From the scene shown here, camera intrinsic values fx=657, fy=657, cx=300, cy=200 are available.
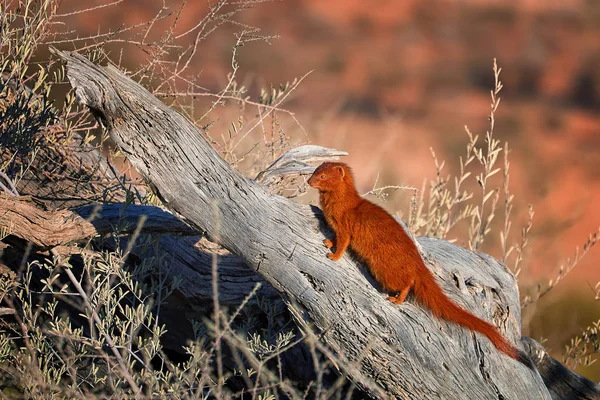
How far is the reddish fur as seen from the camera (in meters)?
3.54

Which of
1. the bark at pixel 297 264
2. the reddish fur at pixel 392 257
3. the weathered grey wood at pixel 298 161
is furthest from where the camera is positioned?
the weathered grey wood at pixel 298 161

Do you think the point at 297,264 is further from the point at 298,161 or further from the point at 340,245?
the point at 298,161

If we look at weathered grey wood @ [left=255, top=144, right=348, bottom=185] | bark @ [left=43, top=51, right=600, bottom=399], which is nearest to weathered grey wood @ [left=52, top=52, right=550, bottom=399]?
bark @ [left=43, top=51, right=600, bottom=399]

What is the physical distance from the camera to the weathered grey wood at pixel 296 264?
3.35m

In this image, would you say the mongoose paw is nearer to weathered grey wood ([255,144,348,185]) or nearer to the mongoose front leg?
the mongoose front leg

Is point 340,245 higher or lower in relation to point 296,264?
higher

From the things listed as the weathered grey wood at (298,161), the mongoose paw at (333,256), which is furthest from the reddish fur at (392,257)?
the weathered grey wood at (298,161)

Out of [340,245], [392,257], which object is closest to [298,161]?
[340,245]

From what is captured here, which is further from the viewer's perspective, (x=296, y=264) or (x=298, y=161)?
(x=298, y=161)

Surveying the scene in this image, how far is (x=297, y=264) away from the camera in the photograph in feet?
11.5

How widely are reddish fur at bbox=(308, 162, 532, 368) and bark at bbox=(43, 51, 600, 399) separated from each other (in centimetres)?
9

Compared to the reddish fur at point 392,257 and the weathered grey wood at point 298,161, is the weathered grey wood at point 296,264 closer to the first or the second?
the reddish fur at point 392,257

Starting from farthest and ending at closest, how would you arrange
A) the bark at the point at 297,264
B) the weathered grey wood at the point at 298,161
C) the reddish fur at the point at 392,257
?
1. the weathered grey wood at the point at 298,161
2. the reddish fur at the point at 392,257
3. the bark at the point at 297,264

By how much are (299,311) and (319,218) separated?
0.58 meters
